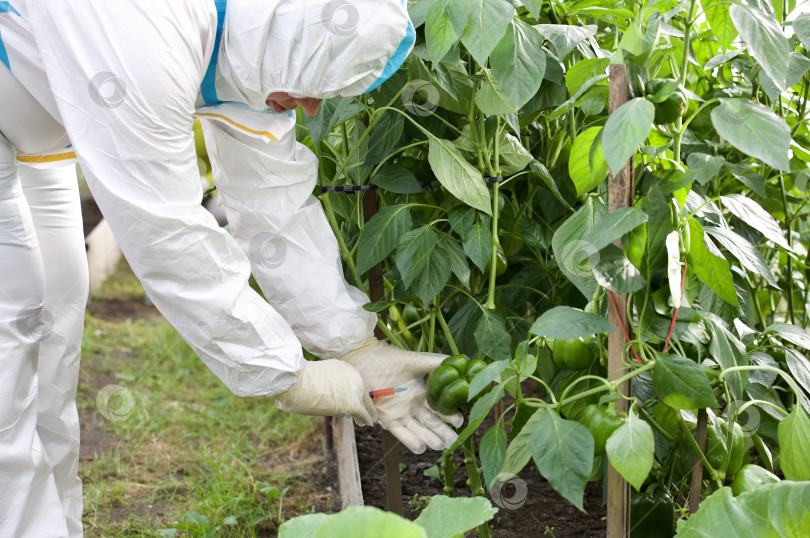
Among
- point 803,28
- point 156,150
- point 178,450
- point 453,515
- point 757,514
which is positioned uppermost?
point 803,28

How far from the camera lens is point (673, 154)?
1127mm

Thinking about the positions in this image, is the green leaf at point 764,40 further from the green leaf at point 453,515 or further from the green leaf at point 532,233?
the green leaf at point 453,515

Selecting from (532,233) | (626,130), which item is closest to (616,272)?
(626,130)

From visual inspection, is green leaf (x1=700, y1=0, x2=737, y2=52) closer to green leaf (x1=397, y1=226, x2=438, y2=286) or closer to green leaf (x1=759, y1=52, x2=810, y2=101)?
green leaf (x1=759, y1=52, x2=810, y2=101)

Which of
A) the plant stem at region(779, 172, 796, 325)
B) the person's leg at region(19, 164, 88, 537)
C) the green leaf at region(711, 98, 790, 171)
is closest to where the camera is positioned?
the green leaf at region(711, 98, 790, 171)

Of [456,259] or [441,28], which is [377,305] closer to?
[456,259]

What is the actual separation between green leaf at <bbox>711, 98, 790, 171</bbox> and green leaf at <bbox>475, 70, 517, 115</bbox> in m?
0.35

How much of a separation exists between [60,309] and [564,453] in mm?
1079

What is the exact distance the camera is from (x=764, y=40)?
92 cm

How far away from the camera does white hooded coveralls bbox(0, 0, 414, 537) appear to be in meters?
1.11

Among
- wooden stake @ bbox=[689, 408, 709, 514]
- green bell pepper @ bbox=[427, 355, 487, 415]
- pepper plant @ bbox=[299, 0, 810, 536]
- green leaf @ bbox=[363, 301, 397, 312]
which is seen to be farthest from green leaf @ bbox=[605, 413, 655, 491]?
green leaf @ bbox=[363, 301, 397, 312]

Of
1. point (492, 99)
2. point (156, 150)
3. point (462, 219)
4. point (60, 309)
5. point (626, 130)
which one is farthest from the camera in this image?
point (60, 309)

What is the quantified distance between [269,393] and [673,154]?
75 centimetres

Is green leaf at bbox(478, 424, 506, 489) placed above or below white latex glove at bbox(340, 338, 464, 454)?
above
